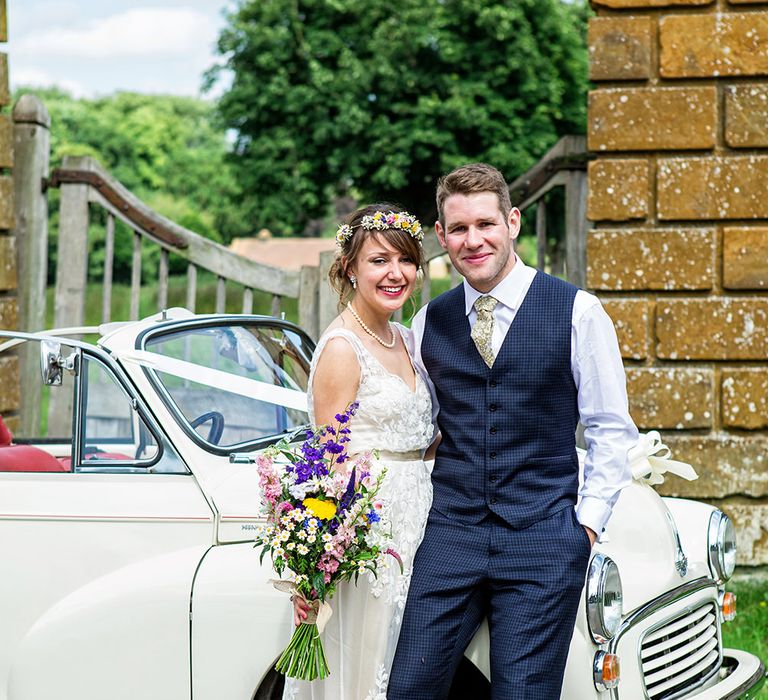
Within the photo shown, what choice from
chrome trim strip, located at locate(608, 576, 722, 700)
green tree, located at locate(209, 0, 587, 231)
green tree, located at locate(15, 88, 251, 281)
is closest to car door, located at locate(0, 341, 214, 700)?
chrome trim strip, located at locate(608, 576, 722, 700)

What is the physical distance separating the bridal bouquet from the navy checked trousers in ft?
0.66

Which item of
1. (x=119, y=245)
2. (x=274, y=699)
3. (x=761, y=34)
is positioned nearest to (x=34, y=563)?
(x=274, y=699)

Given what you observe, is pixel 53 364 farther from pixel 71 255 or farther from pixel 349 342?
pixel 71 255

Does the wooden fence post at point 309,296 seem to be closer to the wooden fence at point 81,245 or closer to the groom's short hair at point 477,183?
the wooden fence at point 81,245

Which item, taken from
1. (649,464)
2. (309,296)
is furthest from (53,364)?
(309,296)

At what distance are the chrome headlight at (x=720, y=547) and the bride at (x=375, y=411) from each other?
45.9 inches

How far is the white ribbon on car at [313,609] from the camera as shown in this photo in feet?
9.55

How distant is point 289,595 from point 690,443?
3.33 meters

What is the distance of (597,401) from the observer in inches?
118

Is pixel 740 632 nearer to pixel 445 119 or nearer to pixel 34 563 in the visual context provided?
pixel 34 563

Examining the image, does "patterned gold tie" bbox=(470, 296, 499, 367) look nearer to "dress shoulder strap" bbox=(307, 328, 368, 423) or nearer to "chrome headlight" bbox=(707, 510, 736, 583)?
"dress shoulder strap" bbox=(307, 328, 368, 423)

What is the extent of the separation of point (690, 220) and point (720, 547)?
2587mm

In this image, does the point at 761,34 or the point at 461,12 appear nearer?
the point at 761,34

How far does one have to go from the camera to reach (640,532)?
11.4 ft
